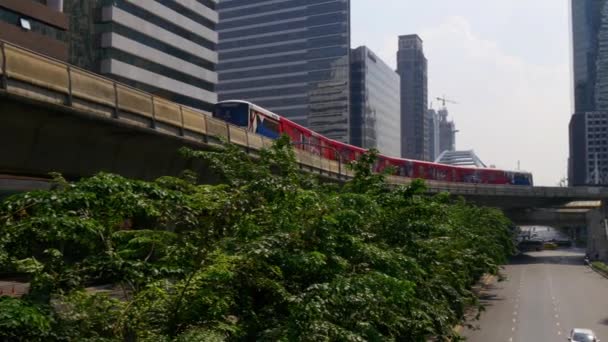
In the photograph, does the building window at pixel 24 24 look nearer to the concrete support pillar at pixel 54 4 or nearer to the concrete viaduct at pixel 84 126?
the concrete support pillar at pixel 54 4

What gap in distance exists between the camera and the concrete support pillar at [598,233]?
276 feet

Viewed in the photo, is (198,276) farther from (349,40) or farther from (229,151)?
(349,40)

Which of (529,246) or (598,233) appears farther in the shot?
(529,246)

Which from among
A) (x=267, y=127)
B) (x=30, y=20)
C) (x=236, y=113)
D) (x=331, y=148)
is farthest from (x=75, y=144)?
(x=30, y=20)

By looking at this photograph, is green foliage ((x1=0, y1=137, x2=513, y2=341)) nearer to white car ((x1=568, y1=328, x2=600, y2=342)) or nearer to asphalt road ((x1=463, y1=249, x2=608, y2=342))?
asphalt road ((x1=463, y1=249, x2=608, y2=342))

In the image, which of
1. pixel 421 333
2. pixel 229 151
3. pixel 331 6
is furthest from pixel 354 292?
pixel 331 6

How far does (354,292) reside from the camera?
10008mm

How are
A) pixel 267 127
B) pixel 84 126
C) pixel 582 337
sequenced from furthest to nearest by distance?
pixel 267 127 < pixel 582 337 < pixel 84 126

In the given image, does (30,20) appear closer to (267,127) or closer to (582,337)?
(267,127)

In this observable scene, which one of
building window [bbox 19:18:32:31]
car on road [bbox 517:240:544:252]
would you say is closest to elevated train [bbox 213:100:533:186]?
building window [bbox 19:18:32:31]

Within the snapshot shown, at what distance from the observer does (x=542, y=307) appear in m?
41.5

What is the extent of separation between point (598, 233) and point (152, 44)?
2720 inches

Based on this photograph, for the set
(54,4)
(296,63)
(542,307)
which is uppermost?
(296,63)

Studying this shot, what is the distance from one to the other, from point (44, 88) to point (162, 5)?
82.5 meters
